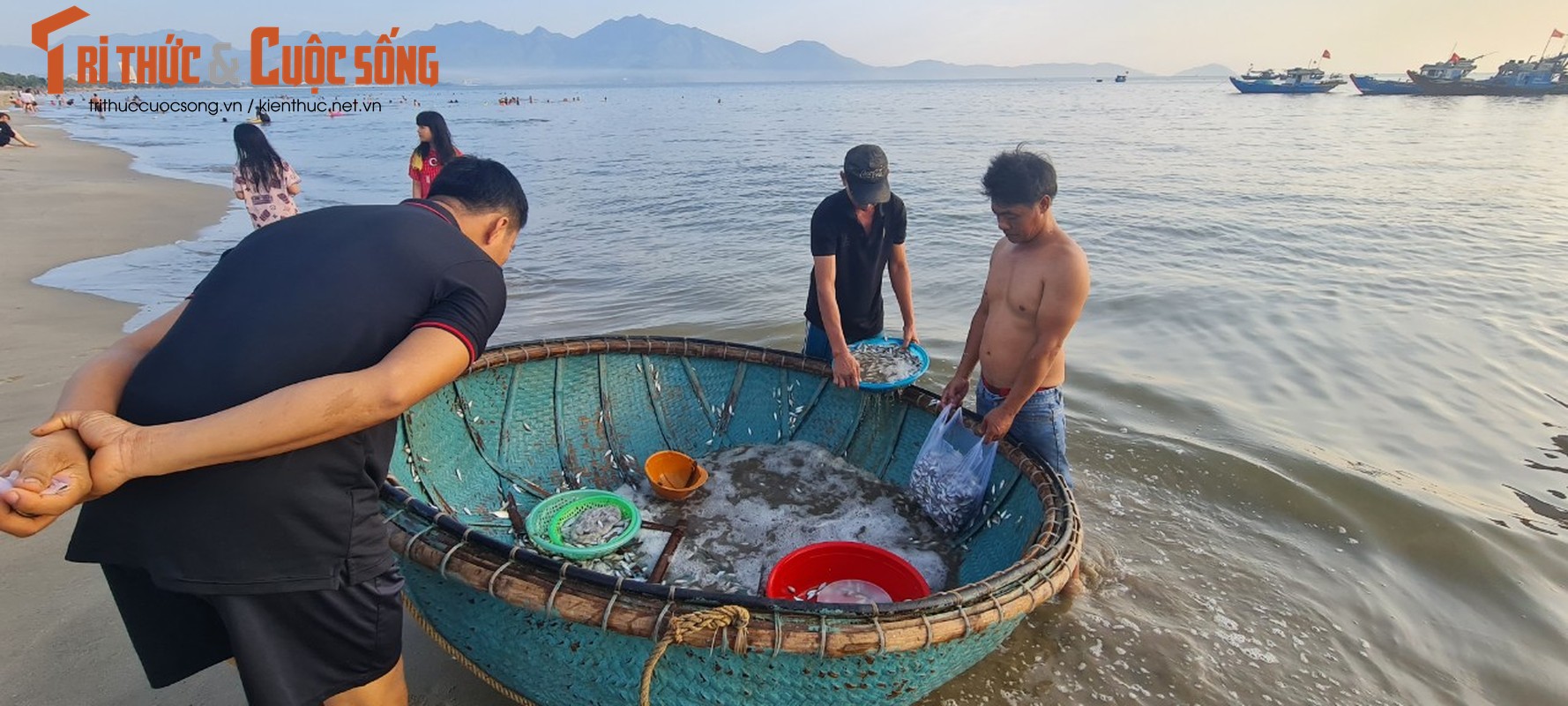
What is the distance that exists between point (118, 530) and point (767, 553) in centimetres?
231

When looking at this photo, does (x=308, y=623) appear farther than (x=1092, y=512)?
No

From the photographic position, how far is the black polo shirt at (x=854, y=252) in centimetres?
363

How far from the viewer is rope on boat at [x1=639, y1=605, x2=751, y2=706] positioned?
179cm

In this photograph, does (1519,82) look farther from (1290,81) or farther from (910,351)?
(910,351)

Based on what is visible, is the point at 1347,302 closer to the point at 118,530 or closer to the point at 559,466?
the point at 559,466

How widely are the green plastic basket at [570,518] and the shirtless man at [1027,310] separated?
5.09ft

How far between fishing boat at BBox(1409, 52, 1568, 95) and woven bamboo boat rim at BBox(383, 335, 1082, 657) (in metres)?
58.2

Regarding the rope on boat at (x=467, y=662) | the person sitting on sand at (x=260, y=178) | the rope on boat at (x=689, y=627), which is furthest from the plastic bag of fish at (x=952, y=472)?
the person sitting on sand at (x=260, y=178)

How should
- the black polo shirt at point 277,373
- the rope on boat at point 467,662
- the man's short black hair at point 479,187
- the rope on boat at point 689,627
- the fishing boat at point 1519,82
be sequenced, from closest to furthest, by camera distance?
the black polo shirt at point 277,373 → the rope on boat at point 689,627 → the man's short black hair at point 479,187 → the rope on boat at point 467,662 → the fishing boat at point 1519,82

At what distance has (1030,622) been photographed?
3.14 meters

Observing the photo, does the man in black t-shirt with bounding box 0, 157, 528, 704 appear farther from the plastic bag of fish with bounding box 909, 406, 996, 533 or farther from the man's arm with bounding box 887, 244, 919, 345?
the man's arm with bounding box 887, 244, 919, 345

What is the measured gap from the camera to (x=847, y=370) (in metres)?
3.49

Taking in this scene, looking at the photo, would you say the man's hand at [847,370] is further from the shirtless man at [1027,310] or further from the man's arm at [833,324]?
the shirtless man at [1027,310]

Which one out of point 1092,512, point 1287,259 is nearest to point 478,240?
point 1092,512
